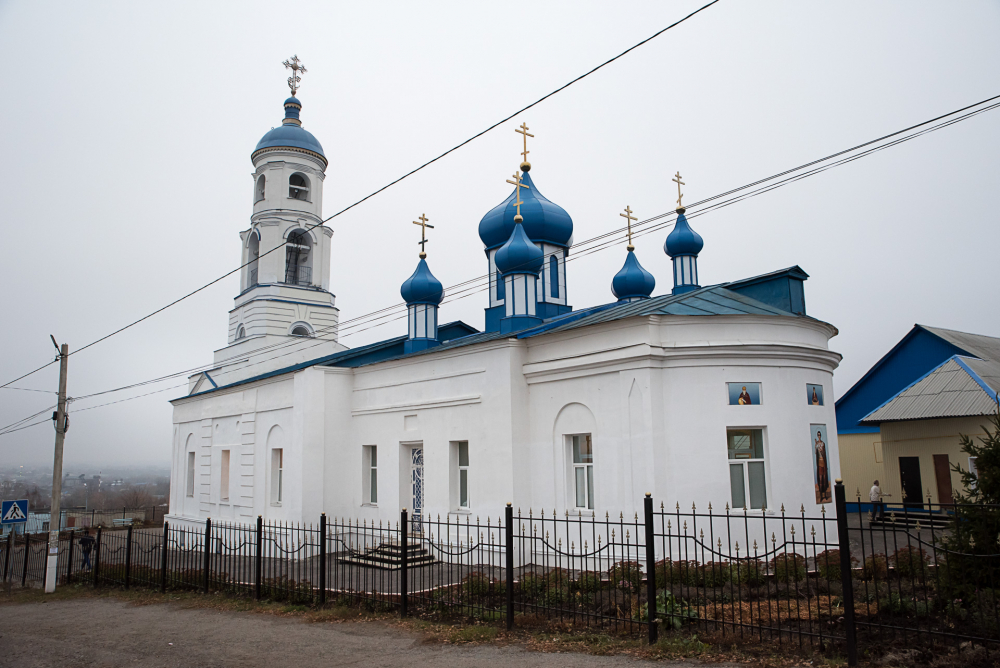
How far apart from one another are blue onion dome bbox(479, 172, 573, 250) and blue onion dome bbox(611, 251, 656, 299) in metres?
1.85

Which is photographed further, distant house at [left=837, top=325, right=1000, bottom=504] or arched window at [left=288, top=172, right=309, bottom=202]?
arched window at [left=288, top=172, right=309, bottom=202]

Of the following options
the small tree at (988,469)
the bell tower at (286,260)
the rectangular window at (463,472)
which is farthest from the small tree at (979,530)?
the bell tower at (286,260)

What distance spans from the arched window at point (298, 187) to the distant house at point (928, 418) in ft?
67.3

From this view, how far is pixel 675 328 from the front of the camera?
12484 mm

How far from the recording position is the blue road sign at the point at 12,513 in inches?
687

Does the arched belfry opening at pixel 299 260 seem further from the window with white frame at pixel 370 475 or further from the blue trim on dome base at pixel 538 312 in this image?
the window with white frame at pixel 370 475

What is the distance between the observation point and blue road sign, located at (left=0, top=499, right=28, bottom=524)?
1744cm

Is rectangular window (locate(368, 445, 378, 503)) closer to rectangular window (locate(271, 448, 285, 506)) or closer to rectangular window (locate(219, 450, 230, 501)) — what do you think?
rectangular window (locate(271, 448, 285, 506))

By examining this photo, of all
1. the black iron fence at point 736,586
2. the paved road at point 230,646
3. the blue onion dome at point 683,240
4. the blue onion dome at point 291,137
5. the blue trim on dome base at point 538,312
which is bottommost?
the paved road at point 230,646

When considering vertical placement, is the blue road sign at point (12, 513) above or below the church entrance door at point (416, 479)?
below

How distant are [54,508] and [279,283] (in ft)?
39.3

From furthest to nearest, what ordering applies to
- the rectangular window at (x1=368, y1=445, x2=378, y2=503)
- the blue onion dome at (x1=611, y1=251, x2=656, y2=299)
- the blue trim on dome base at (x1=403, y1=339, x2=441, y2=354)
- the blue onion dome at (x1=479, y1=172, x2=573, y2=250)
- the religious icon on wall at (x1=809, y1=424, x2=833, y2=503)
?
the blue onion dome at (x1=611, y1=251, x2=656, y2=299) → the blue trim on dome base at (x1=403, y1=339, x2=441, y2=354) → the blue onion dome at (x1=479, y1=172, x2=573, y2=250) → the rectangular window at (x1=368, y1=445, x2=378, y2=503) → the religious icon on wall at (x1=809, y1=424, x2=833, y2=503)

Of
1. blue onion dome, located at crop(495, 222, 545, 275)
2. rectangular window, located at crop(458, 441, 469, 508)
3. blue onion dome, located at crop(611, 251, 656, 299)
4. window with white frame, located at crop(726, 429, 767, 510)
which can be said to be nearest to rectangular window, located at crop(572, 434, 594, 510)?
window with white frame, located at crop(726, 429, 767, 510)

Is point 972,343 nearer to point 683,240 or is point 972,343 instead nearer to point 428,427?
point 683,240
